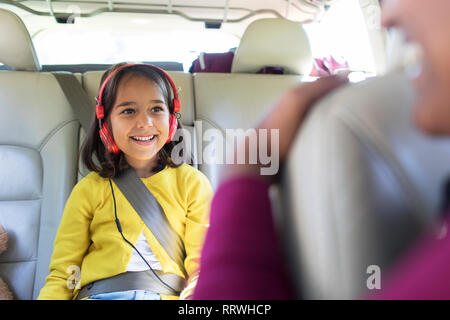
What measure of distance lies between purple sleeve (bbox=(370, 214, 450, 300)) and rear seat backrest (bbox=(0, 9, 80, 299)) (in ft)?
3.97

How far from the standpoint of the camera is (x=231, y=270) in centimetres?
30

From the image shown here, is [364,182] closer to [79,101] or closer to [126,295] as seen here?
[126,295]

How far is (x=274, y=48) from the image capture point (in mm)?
1325

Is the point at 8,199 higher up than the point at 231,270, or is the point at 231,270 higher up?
the point at 8,199

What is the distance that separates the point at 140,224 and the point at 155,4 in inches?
59.5

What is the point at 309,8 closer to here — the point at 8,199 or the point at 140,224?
the point at 140,224

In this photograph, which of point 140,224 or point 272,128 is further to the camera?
point 140,224

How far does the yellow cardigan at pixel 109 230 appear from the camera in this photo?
89 cm

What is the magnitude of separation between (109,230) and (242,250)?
73 cm

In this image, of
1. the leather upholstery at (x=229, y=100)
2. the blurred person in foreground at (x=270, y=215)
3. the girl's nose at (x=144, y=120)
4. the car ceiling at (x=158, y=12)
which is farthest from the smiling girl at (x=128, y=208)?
the car ceiling at (x=158, y=12)

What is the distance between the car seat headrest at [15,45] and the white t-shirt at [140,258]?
3.08 ft

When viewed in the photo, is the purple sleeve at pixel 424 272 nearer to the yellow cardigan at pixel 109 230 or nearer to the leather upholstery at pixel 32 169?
the yellow cardigan at pixel 109 230

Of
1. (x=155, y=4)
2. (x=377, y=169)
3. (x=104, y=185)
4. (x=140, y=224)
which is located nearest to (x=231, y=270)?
(x=377, y=169)

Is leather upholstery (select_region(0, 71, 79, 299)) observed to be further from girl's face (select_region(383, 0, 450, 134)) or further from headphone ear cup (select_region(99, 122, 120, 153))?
girl's face (select_region(383, 0, 450, 134))
